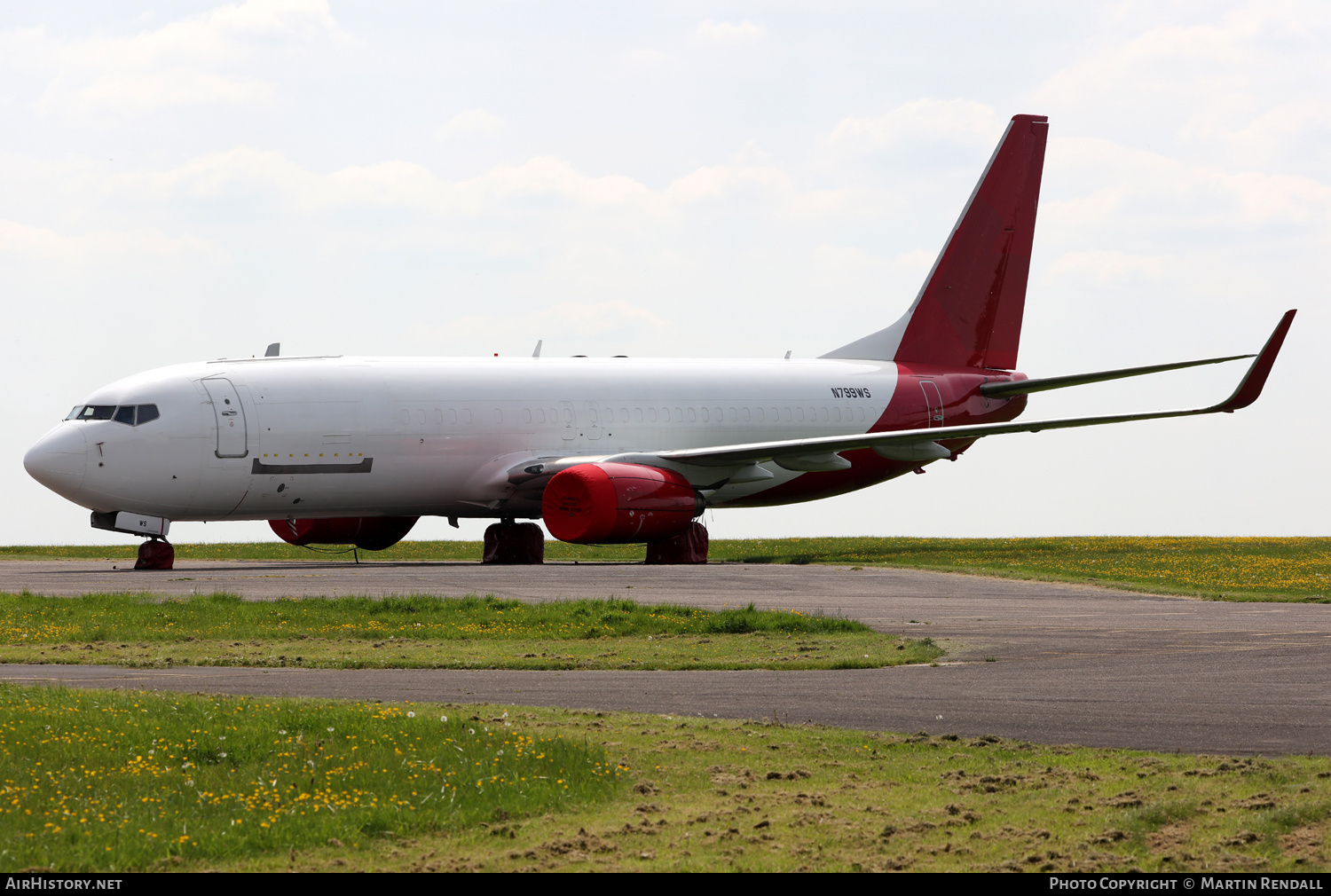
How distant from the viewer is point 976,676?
16797 millimetres

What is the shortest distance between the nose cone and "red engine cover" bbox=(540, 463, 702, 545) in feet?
32.7

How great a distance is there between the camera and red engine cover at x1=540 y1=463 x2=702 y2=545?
113 feet

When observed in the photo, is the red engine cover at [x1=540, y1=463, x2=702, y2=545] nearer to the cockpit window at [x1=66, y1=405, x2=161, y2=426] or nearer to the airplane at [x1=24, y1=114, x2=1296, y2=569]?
the airplane at [x1=24, y1=114, x2=1296, y2=569]

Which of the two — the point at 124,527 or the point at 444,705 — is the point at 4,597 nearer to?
the point at 124,527

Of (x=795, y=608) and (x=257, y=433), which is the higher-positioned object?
(x=257, y=433)

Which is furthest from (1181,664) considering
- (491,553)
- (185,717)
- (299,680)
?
(491,553)

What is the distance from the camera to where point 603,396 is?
39406 mm

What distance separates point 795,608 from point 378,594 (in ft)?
23.3

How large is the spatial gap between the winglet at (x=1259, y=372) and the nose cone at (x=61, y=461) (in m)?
24.8

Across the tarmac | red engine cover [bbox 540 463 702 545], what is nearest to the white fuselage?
red engine cover [bbox 540 463 702 545]

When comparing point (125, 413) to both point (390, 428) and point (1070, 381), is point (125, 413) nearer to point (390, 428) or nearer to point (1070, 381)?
point (390, 428)

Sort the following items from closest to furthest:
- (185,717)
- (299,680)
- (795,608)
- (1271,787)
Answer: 1. (1271,787)
2. (185,717)
3. (299,680)
4. (795,608)

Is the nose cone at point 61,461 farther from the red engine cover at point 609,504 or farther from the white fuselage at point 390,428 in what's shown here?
the red engine cover at point 609,504

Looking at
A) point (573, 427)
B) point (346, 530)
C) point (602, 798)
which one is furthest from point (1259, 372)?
point (602, 798)
